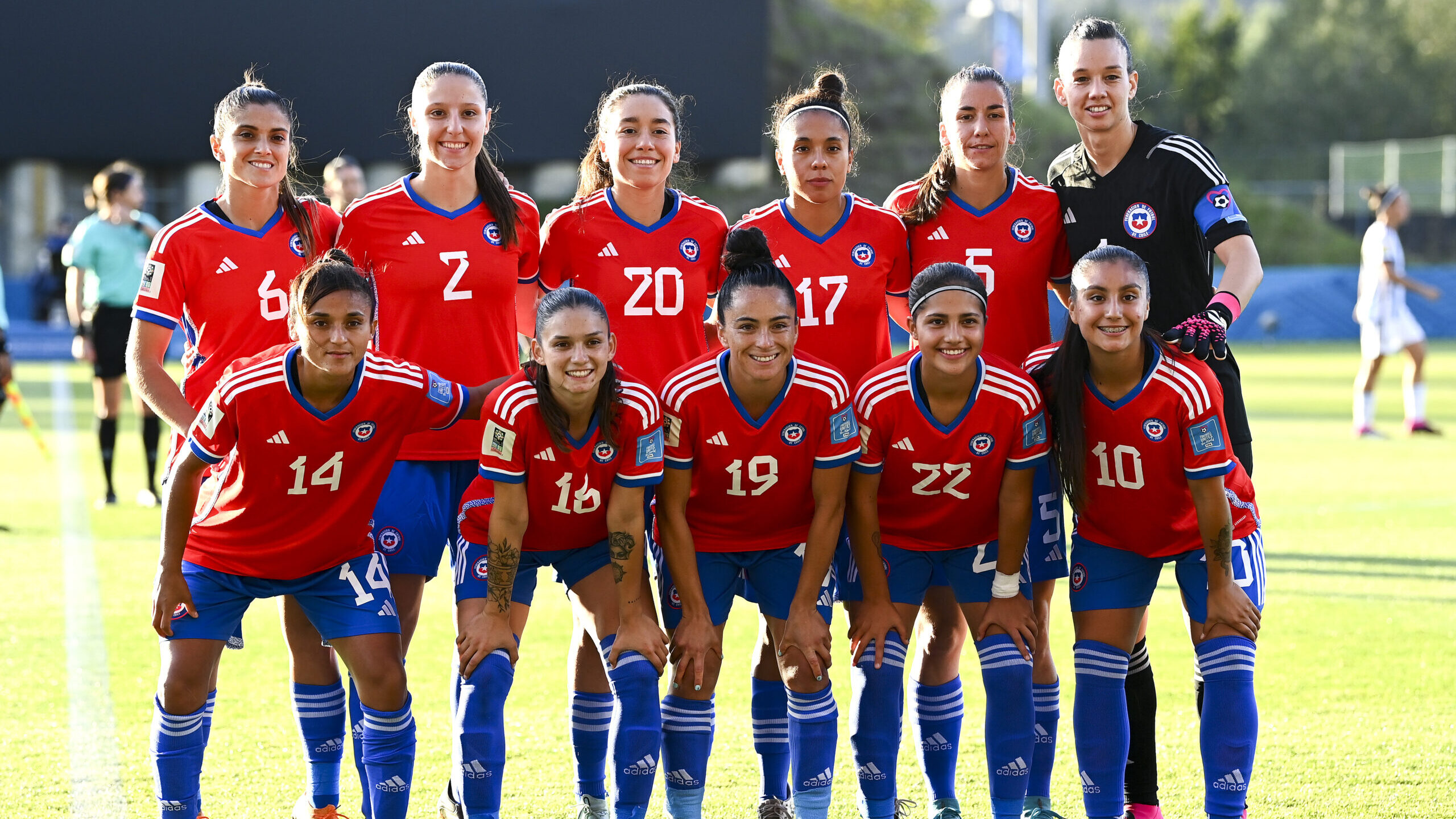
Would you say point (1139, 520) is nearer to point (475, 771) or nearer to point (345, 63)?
point (475, 771)

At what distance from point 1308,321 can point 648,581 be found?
2498 cm

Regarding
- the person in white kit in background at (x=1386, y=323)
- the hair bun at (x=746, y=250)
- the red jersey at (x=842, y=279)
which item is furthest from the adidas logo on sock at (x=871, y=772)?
the person in white kit in background at (x=1386, y=323)

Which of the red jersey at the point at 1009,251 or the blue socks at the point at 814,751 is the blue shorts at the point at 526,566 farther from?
the red jersey at the point at 1009,251

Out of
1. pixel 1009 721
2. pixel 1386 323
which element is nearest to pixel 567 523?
pixel 1009 721

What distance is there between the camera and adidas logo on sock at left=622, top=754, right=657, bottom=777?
3.79 metres

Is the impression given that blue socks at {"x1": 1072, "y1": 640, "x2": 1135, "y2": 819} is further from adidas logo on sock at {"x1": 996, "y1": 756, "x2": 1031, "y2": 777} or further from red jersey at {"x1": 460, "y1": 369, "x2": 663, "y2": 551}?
red jersey at {"x1": 460, "y1": 369, "x2": 663, "y2": 551}

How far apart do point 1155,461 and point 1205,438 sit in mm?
159

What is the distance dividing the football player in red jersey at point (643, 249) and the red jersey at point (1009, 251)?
2.18ft

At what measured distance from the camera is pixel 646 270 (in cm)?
430

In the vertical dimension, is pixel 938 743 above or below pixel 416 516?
below

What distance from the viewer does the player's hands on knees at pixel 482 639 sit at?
151 inches

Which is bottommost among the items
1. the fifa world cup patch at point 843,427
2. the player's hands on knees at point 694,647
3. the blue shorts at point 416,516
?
the player's hands on knees at point 694,647

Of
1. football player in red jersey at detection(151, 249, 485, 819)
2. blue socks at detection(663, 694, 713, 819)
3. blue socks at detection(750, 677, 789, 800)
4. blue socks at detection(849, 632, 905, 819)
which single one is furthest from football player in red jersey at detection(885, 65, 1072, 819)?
football player in red jersey at detection(151, 249, 485, 819)

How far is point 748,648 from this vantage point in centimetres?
618
